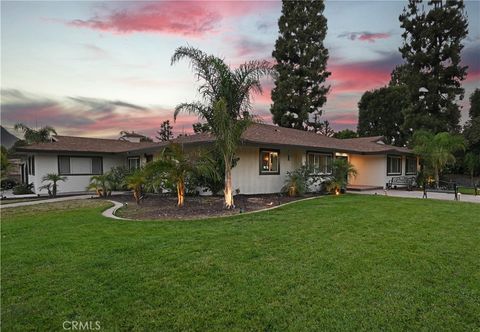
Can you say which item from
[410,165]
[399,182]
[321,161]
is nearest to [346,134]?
[410,165]

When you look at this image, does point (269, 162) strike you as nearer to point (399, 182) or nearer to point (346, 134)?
point (399, 182)

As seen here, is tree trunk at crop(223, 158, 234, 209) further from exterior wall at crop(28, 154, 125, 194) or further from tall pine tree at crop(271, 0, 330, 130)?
tall pine tree at crop(271, 0, 330, 130)

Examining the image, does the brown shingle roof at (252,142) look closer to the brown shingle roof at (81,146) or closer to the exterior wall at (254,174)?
the brown shingle roof at (81,146)

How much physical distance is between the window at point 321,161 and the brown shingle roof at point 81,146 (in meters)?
8.49

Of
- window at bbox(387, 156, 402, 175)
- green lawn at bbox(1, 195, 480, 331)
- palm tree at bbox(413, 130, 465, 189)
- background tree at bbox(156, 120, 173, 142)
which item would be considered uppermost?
background tree at bbox(156, 120, 173, 142)

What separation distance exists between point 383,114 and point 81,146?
1398 inches

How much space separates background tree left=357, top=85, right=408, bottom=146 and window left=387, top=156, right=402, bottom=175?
17.7 m

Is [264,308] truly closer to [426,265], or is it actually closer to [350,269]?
[350,269]

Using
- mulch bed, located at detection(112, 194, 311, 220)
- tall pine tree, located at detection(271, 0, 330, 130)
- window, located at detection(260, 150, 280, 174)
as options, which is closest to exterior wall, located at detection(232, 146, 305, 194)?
window, located at detection(260, 150, 280, 174)

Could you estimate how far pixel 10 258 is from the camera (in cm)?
467

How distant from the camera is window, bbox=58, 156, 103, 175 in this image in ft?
53.7

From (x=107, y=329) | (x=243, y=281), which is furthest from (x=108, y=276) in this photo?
(x=243, y=281)

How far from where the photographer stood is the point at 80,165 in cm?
1702

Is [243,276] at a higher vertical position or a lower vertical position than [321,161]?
lower
